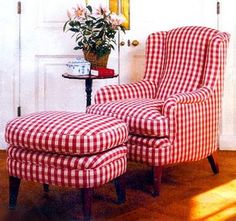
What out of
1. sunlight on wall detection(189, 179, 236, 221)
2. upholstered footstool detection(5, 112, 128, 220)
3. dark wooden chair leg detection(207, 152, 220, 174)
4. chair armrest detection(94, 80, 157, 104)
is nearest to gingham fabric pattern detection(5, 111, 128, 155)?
upholstered footstool detection(5, 112, 128, 220)

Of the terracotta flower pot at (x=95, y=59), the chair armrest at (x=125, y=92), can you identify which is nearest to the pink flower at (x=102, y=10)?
the terracotta flower pot at (x=95, y=59)

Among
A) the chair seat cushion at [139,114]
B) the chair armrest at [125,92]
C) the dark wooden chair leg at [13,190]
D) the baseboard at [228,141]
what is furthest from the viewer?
the baseboard at [228,141]

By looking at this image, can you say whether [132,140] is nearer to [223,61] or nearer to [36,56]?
[223,61]

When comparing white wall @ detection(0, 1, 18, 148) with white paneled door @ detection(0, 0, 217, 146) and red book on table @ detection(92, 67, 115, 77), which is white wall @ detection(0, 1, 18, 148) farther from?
red book on table @ detection(92, 67, 115, 77)

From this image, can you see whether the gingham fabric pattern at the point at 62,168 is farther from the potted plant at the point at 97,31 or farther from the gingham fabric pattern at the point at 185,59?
the potted plant at the point at 97,31

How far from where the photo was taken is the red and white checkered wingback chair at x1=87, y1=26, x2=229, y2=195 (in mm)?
3027

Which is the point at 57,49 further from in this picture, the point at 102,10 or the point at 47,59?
the point at 102,10

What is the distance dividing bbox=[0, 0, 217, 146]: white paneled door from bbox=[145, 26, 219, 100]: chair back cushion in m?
0.38

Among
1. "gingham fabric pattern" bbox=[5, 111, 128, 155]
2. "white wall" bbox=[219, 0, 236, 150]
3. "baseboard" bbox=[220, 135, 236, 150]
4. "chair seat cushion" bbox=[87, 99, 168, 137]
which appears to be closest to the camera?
"gingham fabric pattern" bbox=[5, 111, 128, 155]

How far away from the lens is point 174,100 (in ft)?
9.88

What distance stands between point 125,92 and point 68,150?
104cm

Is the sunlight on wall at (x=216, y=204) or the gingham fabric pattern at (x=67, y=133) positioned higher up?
the gingham fabric pattern at (x=67, y=133)

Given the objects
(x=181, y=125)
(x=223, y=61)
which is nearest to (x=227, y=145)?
(x=223, y=61)

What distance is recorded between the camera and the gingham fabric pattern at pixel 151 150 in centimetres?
302
